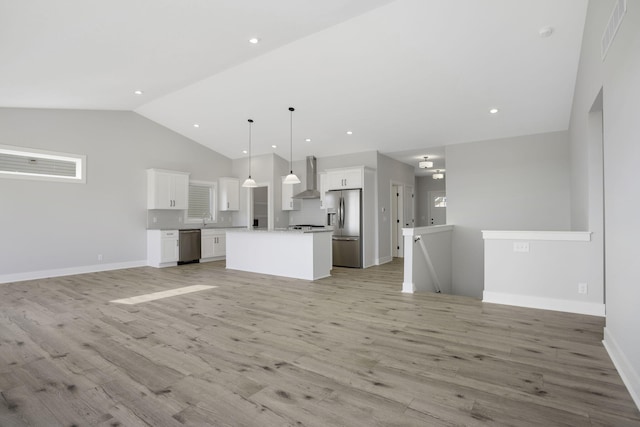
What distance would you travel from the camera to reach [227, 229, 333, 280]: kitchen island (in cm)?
582

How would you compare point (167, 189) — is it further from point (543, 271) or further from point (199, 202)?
point (543, 271)

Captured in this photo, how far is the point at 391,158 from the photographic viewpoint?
847 centimetres

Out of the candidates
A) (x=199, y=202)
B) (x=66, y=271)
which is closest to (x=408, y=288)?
(x=199, y=202)

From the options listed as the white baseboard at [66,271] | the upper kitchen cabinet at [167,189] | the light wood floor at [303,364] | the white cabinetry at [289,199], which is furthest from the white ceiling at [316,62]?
the light wood floor at [303,364]

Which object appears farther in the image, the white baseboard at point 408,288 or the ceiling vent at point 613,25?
the white baseboard at point 408,288

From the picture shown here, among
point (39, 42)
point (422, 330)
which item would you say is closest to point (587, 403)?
point (422, 330)

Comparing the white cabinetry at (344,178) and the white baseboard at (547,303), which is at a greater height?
the white cabinetry at (344,178)

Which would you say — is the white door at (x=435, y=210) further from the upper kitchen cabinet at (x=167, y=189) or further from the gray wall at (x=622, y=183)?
the gray wall at (x=622, y=183)

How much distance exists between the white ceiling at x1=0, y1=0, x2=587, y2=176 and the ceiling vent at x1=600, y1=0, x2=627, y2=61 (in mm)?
1131

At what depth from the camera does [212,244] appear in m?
8.30

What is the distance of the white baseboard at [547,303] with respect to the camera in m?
3.61

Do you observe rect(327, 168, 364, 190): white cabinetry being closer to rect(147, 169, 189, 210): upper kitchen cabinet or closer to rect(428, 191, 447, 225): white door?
rect(147, 169, 189, 210): upper kitchen cabinet

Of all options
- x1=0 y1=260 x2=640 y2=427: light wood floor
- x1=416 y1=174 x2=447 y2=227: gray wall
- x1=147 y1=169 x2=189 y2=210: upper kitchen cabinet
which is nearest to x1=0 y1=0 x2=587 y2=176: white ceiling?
x1=147 y1=169 x2=189 y2=210: upper kitchen cabinet

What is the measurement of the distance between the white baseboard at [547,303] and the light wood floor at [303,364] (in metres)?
0.14
